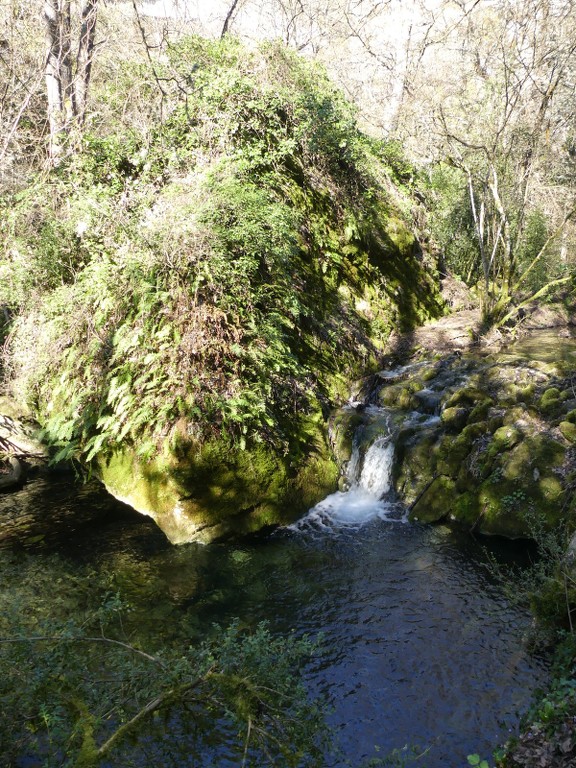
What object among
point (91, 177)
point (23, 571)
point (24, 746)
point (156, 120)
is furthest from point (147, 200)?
point (24, 746)

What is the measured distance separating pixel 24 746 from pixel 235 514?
4.53m

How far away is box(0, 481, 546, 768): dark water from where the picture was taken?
15.1ft

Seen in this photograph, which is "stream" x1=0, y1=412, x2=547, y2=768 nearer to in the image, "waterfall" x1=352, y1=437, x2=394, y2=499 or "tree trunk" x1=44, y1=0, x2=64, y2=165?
"waterfall" x1=352, y1=437, x2=394, y2=499

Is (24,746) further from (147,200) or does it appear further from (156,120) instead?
(156,120)

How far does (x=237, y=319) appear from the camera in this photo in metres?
8.58

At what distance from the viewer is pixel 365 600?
20.7ft

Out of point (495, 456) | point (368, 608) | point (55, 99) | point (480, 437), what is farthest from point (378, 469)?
point (55, 99)

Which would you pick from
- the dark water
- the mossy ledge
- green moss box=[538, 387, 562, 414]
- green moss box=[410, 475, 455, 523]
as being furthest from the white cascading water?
green moss box=[538, 387, 562, 414]

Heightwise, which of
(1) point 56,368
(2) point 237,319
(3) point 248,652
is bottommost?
(3) point 248,652

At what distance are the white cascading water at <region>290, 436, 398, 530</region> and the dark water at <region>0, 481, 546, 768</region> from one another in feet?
0.56

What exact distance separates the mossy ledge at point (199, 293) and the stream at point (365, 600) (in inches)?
21.5

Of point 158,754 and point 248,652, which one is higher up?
point 248,652

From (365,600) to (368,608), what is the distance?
15 centimetres

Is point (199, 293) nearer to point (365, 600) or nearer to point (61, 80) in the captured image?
point (365, 600)
